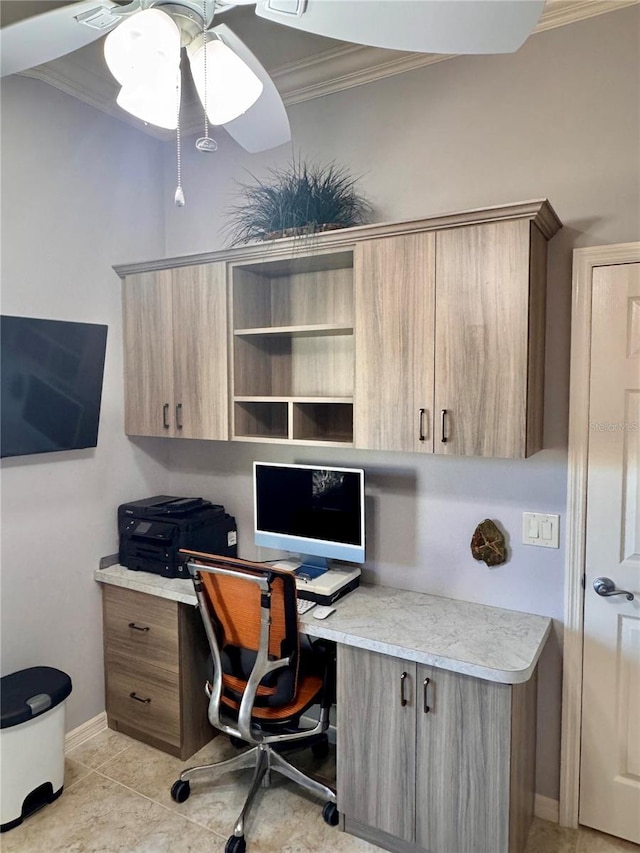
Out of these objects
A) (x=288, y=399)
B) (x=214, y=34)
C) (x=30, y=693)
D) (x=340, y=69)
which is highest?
(x=340, y=69)

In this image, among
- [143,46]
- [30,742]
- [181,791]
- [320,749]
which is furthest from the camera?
[320,749]

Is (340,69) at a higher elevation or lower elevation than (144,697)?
higher

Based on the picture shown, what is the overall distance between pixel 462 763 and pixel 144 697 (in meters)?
1.51

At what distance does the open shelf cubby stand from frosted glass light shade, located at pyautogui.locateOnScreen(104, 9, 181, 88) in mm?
1068

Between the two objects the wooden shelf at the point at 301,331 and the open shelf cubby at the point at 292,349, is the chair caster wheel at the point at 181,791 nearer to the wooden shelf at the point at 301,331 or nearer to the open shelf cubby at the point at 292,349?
the open shelf cubby at the point at 292,349

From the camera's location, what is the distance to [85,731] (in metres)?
2.70

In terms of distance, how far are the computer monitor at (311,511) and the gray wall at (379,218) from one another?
0.20 meters

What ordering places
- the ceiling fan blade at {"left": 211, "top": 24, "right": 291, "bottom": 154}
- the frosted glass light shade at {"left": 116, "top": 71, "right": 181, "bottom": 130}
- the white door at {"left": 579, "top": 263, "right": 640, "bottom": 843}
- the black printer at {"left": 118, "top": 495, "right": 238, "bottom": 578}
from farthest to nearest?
the black printer at {"left": 118, "top": 495, "right": 238, "bottom": 578} < the white door at {"left": 579, "top": 263, "right": 640, "bottom": 843} < the ceiling fan blade at {"left": 211, "top": 24, "right": 291, "bottom": 154} < the frosted glass light shade at {"left": 116, "top": 71, "right": 181, "bottom": 130}

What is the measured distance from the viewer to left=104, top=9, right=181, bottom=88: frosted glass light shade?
1272 mm

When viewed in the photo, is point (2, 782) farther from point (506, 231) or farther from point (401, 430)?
point (506, 231)

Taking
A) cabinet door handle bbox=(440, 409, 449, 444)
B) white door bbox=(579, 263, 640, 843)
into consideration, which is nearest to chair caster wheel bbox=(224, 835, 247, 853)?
white door bbox=(579, 263, 640, 843)

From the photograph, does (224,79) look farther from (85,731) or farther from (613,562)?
(85,731)

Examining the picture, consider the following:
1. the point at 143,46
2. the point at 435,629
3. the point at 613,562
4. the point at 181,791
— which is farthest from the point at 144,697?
the point at 143,46

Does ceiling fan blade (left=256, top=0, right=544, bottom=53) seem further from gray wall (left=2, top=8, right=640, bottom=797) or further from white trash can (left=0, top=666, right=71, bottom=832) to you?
white trash can (left=0, top=666, right=71, bottom=832)
